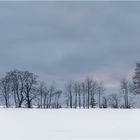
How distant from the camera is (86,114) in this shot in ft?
84.0

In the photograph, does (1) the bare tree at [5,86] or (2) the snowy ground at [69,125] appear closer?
(2) the snowy ground at [69,125]

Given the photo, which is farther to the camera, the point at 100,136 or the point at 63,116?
the point at 63,116

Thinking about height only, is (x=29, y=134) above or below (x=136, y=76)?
below

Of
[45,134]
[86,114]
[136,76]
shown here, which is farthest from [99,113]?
[136,76]

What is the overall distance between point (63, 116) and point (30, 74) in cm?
2529

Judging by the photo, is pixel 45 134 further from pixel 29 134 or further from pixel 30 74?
pixel 30 74

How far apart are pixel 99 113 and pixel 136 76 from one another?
20960 mm

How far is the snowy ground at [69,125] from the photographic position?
15.9 m

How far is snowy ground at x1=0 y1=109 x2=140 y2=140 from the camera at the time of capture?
1592 centimetres

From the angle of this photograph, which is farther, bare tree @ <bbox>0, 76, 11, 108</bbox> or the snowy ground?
bare tree @ <bbox>0, 76, 11, 108</bbox>

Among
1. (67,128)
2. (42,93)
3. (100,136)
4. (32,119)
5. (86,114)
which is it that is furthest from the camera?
(42,93)

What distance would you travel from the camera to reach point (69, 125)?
2000cm

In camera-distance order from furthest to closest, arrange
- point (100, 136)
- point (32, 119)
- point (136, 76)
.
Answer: point (136, 76)
point (32, 119)
point (100, 136)

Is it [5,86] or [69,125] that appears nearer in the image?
[69,125]
